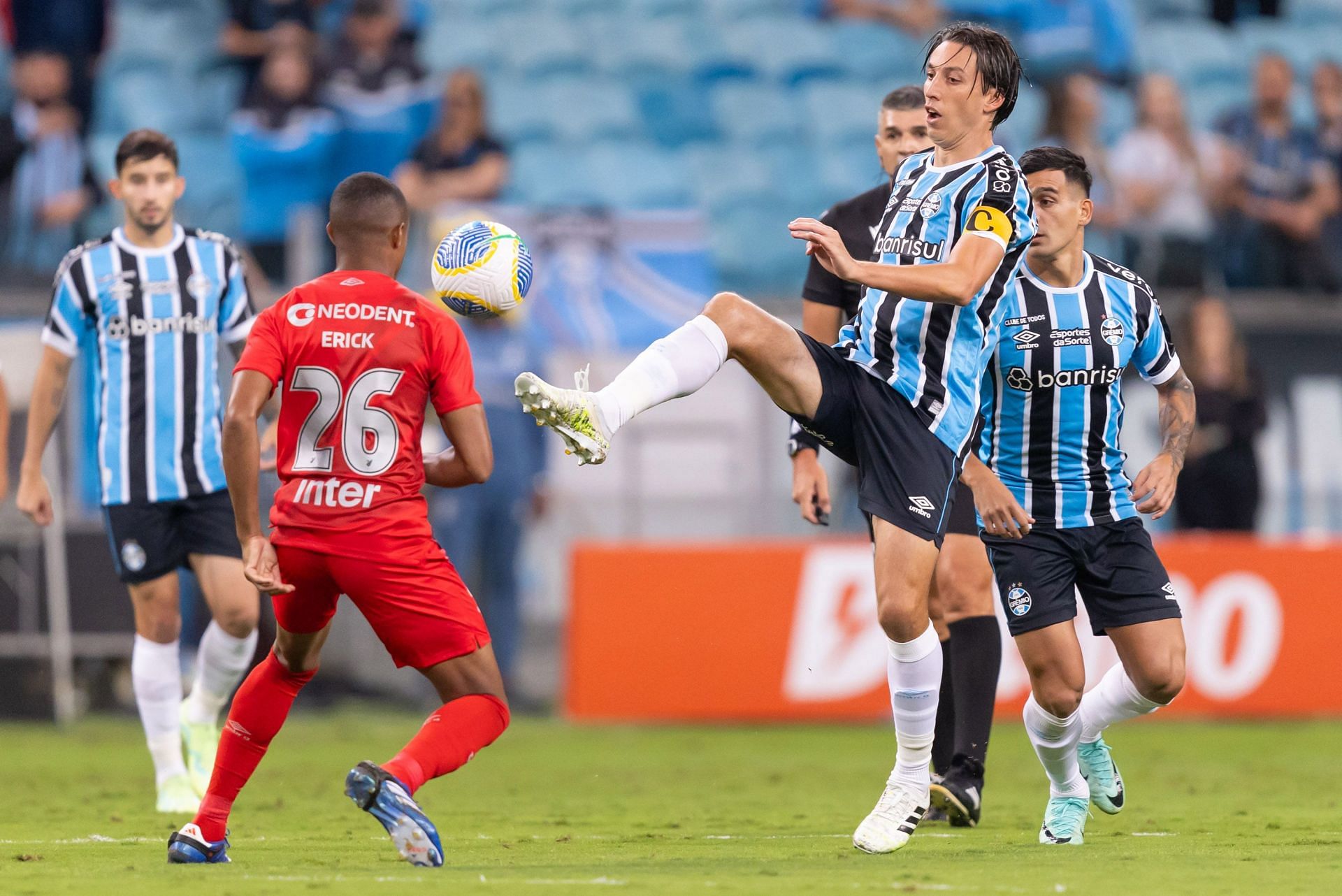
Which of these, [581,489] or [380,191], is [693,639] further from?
[380,191]

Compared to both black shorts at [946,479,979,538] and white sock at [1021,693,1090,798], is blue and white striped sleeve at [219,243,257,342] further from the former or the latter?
white sock at [1021,693,1090,798]

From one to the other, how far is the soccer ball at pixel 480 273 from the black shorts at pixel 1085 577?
6.14 ft

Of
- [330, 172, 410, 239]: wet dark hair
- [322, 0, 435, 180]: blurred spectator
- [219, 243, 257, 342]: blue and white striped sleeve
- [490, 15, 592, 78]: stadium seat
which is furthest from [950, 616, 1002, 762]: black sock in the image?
[490, 15, 592, 78]: stadium seat

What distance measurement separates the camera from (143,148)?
23.3ft

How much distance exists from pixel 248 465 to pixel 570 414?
0.84 meters

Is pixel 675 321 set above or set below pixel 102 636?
above

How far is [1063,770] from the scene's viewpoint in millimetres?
5949

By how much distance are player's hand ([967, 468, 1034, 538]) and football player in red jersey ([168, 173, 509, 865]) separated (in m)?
1.68

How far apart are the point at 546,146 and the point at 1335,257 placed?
19.4 ft

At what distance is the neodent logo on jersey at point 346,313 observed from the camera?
4.91 meters

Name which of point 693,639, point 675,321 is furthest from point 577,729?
point 675,321

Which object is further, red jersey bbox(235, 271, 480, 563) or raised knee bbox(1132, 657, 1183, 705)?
raised knee bbox(1132, 657, 1183, 705)

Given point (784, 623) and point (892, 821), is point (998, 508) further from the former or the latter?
point (784, 623)

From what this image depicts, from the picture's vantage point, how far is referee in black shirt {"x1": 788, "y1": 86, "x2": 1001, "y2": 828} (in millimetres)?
6355
